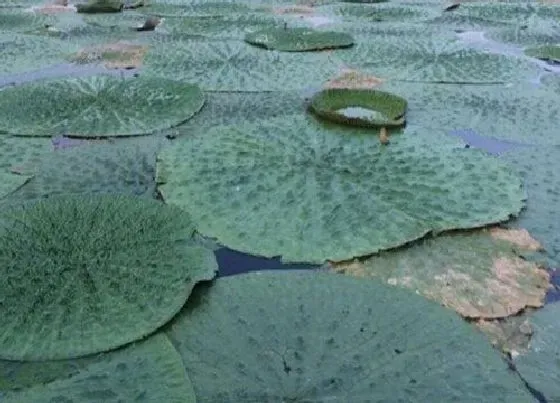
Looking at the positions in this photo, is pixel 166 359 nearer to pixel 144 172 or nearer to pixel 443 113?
pixel 144 172

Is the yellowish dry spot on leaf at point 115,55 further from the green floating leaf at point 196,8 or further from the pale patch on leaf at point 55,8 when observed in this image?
the pale patch on leaf at point 55,8

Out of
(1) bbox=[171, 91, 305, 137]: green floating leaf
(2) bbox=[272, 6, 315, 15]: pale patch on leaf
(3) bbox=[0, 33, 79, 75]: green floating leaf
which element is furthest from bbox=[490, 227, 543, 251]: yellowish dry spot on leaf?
(2) bbox=[272, 6, 315, 15]: pale patch on leaf

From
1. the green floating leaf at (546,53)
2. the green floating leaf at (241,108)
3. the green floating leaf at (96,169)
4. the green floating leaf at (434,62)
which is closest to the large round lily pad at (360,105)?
the green floating leaf at (241,108)

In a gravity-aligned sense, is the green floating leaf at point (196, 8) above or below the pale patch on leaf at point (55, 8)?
below

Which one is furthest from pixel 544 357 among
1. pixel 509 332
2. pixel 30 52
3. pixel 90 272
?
pixel 30 52

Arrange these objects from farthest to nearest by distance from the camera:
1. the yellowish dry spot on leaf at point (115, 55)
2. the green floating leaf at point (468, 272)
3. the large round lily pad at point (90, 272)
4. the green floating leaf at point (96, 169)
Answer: the yellowish dry spot on leaf at point (115, 55) < the green floating leaf at point (96, 169) < the green floating leaf at point (468, 272) < the large round lily pad at point (90, 272)

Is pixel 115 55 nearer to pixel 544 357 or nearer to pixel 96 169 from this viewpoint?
pixel 96 169

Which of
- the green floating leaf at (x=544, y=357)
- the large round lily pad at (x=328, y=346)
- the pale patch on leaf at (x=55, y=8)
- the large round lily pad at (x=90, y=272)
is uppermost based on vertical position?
the pale patch on leaf at (x=55, y=8)

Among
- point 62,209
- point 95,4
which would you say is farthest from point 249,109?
point 95,4
